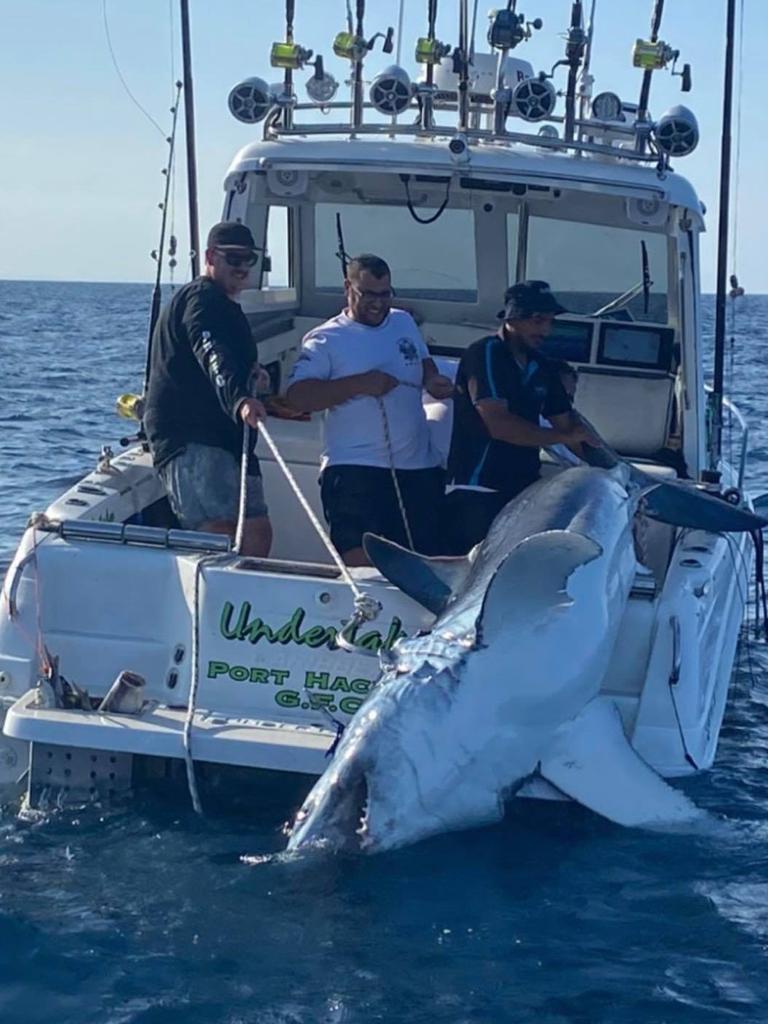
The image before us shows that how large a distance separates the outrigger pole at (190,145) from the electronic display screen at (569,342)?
1.89 m

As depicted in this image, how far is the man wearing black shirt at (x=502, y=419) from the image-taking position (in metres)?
5.74

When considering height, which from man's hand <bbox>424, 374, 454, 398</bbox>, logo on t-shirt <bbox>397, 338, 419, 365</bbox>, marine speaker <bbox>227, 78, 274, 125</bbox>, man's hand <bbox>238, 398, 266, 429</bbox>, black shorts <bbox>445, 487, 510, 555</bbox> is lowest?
black shorts <bbox>445, 487, 510, 555</bbox>

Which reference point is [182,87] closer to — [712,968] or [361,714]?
[361,714]

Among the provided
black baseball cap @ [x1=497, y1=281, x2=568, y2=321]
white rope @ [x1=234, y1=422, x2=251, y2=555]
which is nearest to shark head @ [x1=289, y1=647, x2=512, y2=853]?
white rope @ [x1=234, y1=422, x2=251, y2=555]

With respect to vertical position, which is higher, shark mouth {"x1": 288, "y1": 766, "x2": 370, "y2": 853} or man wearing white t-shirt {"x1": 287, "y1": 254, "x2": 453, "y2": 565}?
man wearing white t-shirt {"x1": 287, "y1": 254, "x2": 453, "y2": 565}

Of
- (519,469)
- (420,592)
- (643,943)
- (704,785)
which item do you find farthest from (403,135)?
(643,943)

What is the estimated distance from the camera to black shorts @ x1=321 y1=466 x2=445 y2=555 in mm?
Answer: 5965

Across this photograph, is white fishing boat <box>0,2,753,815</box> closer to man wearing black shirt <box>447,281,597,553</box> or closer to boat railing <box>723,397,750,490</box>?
boat railing <box>723,397,750,490</box>

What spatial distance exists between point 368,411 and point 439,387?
336 mm

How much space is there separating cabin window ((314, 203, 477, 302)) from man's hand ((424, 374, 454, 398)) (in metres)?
2.39

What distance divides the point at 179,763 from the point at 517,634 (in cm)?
145

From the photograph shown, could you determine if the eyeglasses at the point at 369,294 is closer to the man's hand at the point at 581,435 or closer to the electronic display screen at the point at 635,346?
the man's hand at the point at 581,435

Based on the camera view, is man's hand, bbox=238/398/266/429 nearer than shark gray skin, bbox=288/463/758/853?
No

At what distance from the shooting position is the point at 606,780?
4512 millimetres
